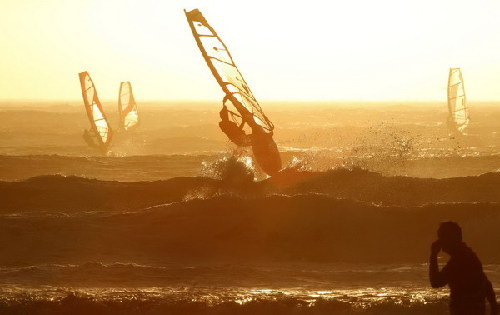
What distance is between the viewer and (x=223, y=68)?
760 inches

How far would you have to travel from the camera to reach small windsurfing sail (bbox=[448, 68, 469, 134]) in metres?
50.4

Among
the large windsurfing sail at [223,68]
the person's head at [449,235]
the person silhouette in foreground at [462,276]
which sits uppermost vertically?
the large windsurfing sail at [223,68]

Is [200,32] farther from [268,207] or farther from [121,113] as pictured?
[121,113]

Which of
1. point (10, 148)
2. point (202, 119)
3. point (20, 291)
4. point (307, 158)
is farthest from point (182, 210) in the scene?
point (202, 119)

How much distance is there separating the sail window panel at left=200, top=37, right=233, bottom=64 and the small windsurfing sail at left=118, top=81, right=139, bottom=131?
3522cm

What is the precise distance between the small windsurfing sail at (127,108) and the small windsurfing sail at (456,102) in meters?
21.2

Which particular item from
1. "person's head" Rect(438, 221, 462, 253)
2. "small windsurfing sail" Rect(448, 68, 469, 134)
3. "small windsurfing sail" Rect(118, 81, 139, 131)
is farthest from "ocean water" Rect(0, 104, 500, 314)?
"small windsurfing sail" Rect(118, 81, 139, 131)

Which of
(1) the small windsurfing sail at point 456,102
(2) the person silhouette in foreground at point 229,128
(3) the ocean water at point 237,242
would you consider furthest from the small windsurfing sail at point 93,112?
(1) the small windsurfing sail at point 456,102

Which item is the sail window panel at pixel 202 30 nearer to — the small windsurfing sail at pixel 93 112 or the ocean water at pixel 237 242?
the ocean water at pixel 237 242

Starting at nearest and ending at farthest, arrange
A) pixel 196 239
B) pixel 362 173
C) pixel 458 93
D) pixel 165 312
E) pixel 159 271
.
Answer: pixel 165 312
pixel 159 271
pixel 196 239
pixel 362 173
pixel 458 93

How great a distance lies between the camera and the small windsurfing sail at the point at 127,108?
182 ft

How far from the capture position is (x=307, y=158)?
3628 centimetres

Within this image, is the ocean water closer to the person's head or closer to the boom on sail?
the boom on sail

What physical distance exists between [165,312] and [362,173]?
1497 centimetres
